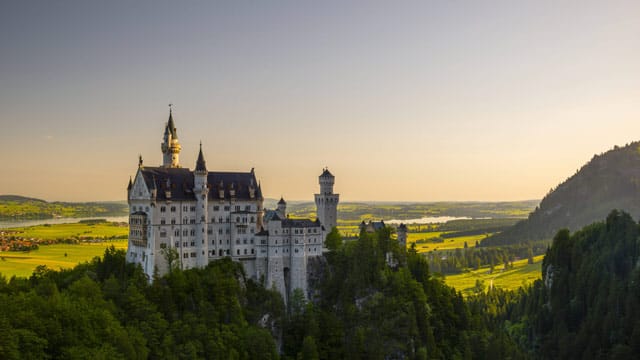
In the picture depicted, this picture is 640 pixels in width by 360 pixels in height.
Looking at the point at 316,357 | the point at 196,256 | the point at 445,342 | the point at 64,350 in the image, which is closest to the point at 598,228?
the point at 445,342

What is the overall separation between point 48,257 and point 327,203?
99.0 metres

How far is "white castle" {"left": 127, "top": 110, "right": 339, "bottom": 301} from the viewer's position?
8538 cm

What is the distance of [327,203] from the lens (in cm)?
10538

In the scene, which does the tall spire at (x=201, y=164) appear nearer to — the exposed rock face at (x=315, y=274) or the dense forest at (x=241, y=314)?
the dense forest at (x=241, y=314)

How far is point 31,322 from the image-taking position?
64625 millimetres

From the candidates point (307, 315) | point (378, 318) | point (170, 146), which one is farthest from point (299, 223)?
point (170, 146)

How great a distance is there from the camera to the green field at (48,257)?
435 feet

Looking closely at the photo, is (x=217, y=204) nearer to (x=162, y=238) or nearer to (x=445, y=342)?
(x=162, y=238)

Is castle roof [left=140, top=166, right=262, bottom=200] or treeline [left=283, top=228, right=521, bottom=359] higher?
castle roof [left=140, top=166, right=262, bottom=200]

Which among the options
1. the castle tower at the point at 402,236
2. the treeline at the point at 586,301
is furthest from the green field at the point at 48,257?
the treeline at the point at 586,301

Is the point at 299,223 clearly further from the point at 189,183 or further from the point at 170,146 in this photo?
the point at 170,146

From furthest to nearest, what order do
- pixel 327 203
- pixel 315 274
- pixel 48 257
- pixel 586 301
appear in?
pixel 48 257, pixel 586 301, pixel 327 203, pixel 315 274

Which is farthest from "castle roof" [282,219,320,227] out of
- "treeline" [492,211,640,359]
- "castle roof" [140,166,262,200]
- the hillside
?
the hillside

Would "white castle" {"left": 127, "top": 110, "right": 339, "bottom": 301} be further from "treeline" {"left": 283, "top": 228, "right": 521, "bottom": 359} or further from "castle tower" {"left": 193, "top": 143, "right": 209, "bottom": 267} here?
"treeline" {"left": 283, "top": 228, "right": 521, "bottom": 359}
